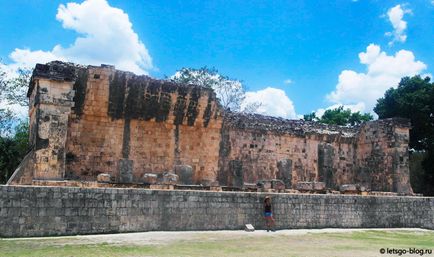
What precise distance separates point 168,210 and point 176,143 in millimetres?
6800

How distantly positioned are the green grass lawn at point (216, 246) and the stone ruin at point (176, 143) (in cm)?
298

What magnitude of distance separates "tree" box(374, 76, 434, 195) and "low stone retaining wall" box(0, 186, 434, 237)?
52.7 feet

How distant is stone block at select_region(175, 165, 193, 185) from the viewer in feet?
57.8

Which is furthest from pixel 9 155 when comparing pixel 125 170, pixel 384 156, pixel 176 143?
pixel 384 156

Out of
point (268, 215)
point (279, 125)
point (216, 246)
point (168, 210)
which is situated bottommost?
point (216, 246)

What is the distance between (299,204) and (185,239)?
16.7ft

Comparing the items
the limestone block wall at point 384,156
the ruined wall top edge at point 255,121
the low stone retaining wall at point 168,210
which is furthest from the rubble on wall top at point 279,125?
the low stone retaining wall at point 168,210

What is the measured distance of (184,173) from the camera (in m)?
17.7

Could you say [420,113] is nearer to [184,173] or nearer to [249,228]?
[184,173]

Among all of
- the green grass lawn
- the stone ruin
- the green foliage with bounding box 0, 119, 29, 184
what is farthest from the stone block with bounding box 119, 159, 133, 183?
the green foliage with bounding box 0, 119, 29, 184

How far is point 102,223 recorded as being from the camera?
11.4m

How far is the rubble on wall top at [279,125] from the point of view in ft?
70.0

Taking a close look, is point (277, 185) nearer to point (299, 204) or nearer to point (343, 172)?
point (299, 204)

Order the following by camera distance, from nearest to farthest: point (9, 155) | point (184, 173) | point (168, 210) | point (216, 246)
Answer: point (216, 246) → point (168, 210) → point (184, 173) → point (9, 155)
